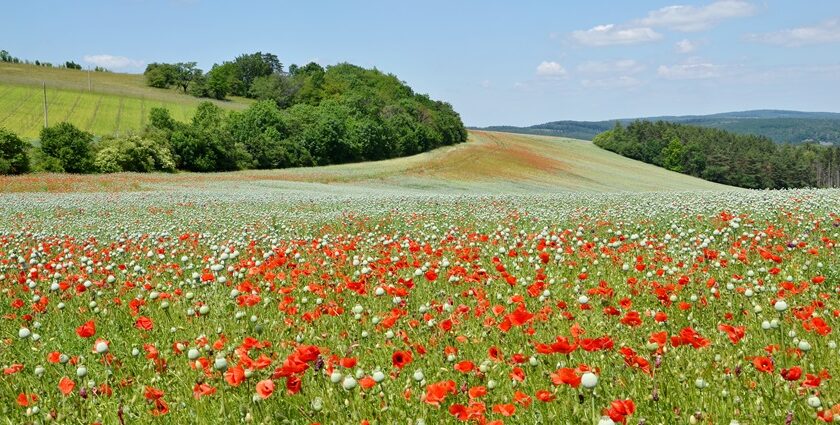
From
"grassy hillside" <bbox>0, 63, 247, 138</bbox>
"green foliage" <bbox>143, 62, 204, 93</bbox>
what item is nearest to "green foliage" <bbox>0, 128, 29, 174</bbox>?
"grassy hillside" <bbox>0, 63, 247, 138</bbox>

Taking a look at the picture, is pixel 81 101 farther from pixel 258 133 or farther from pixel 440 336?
pixel 440 336

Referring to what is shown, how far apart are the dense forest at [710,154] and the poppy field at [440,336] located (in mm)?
117599

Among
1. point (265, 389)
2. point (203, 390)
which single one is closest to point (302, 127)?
point (203, 390)

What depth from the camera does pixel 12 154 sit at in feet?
167

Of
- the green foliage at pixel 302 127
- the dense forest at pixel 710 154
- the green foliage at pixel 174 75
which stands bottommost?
the dense forest at pixel 710 154

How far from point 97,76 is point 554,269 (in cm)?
13978

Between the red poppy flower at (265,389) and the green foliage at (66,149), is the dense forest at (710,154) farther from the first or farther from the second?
the red poppy flower at (265,389)

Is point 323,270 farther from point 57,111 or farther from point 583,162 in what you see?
point 57,111

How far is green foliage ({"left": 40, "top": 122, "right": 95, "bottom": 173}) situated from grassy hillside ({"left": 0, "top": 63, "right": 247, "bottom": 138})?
50.9ft

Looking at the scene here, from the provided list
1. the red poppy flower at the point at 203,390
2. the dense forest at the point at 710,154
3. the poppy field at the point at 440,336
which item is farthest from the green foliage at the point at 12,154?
the dense forest at the point at 710,154

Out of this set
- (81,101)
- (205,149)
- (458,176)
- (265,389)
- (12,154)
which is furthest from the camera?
(81,101)

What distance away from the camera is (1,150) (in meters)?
49.8

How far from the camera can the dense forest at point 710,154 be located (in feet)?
392

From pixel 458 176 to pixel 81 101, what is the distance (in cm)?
6609
